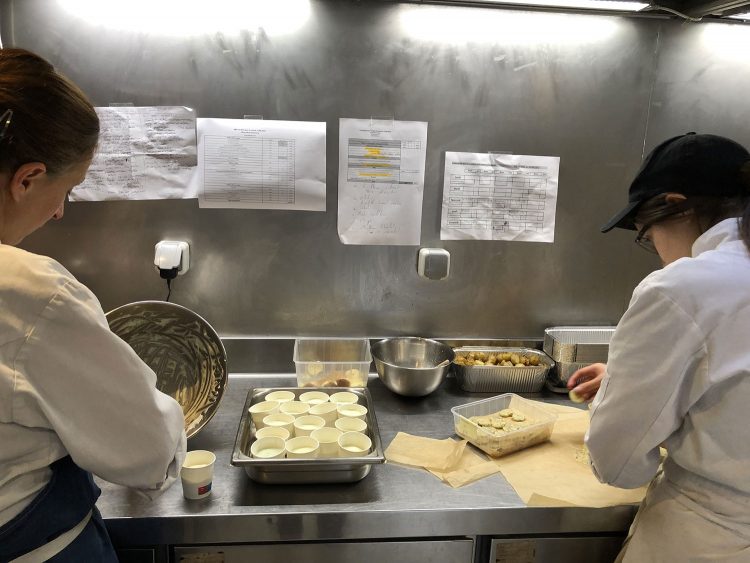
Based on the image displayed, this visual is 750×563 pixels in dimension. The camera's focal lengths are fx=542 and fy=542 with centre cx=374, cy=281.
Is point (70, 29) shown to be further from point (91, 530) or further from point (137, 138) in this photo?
Answer: point (91, 530)

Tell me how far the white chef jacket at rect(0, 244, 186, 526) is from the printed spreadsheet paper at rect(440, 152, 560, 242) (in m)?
1.17

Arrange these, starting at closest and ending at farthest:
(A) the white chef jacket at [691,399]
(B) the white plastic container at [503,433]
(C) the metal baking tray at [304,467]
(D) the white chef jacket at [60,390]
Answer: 1. (D) the white chef jacket at [60,390]
2. (A) the white chef jacket at [691,399]
3. (C) the metal baking tray at [304,467]
4. (B) the white plastic container at [503,433]

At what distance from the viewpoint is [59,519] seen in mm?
848

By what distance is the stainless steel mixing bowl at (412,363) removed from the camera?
1.57 meters

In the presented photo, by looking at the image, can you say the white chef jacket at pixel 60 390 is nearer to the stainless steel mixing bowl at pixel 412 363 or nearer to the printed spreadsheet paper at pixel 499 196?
the stainless steel mixing bowl at pixel 412 363

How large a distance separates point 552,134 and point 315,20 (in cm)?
82

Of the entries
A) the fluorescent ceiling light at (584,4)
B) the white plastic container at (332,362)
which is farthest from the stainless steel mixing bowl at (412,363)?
the fluorescent ceiling light at (584,4)

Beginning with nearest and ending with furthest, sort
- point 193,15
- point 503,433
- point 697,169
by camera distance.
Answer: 1. point 697,169
2. point 503,433
3. point 193,15

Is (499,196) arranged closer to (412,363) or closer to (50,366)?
(412,363)

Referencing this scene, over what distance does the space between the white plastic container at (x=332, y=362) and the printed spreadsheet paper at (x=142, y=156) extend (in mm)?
605

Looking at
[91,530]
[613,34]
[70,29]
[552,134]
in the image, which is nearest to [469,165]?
[552,134]

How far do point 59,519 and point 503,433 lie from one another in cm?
96

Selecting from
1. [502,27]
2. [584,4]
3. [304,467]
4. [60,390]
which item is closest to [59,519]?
[60,390]

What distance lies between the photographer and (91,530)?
3.14 feet
